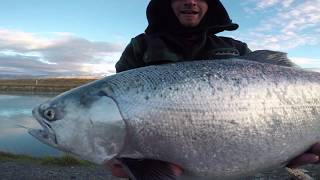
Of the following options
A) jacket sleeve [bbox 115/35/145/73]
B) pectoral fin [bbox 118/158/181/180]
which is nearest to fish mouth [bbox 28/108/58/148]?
pectoral fin [bbox 118/158/181/180]

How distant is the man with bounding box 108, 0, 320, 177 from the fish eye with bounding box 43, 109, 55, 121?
1.78m

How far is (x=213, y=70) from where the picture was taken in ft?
13.6

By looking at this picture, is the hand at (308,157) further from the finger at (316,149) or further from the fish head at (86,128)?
the fish head at (86,128)

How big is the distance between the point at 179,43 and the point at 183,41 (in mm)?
79

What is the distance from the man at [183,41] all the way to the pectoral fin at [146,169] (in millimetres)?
1701

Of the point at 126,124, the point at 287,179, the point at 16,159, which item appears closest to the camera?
the point at 126,124

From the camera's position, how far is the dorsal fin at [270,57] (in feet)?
15.1

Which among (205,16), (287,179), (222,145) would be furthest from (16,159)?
(222,145)

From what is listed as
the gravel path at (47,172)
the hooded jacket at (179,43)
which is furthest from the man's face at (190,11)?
the gravel path at (47,172)

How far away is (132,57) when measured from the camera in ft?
18.9

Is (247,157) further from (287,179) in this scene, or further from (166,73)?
(287,179)

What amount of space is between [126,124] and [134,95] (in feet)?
0.98

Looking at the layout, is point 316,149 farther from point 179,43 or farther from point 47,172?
point 47,172

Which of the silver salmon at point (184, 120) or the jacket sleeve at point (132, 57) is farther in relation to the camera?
the jacket sleeve at point (132, 57)
